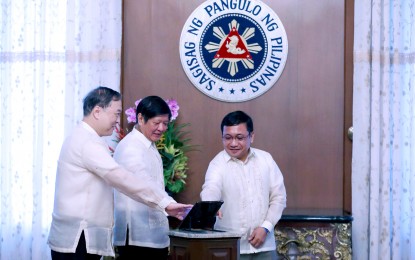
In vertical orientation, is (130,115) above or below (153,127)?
above

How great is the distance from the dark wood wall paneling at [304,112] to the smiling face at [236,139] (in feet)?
4.08

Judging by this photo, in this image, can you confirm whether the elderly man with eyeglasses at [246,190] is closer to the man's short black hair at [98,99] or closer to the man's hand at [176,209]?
the man's hand at [176,209]

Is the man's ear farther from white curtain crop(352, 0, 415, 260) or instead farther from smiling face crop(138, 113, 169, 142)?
white curtain crop(352, 0, 415, 260)

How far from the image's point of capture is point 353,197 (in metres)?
5.09

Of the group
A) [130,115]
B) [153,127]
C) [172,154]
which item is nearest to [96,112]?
[153,127]

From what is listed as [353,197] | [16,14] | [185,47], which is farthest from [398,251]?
[16,14]

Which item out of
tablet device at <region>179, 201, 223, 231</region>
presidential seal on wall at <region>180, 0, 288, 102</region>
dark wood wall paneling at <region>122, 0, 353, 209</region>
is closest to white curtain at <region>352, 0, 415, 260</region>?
dark wood wall paneling at <region>122, 0, 353, 209</region>

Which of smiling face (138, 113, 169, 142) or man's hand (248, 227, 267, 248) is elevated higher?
smiling face (138, 113, 169, 142)

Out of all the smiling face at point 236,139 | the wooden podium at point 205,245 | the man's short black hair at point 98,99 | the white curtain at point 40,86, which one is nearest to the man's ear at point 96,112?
the man's short black hair at point 98,99

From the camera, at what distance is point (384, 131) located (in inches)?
199

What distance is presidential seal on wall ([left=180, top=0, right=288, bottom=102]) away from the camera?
5215 millimetres

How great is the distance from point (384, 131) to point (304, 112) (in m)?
0.57

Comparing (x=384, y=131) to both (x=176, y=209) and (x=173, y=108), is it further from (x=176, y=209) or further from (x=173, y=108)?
(x=176, y=209)

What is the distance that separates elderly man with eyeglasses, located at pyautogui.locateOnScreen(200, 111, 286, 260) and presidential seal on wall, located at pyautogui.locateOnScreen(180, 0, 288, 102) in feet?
4.12
